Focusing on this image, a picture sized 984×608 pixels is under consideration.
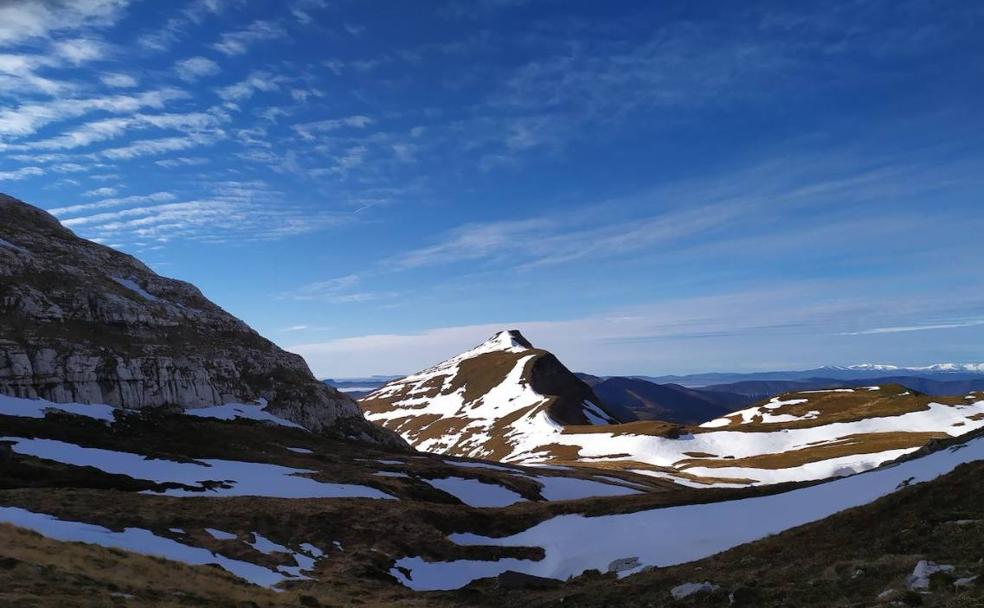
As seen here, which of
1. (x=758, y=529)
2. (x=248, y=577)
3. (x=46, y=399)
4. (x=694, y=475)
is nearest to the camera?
(x=248, y=577)

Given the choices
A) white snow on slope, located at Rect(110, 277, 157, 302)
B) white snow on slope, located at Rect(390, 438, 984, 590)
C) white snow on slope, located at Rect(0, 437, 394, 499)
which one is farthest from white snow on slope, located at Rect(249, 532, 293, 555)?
white snow on slope, located at Rect(110, 277, 157, 302)

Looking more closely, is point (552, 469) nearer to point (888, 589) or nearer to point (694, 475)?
point (694, 475)

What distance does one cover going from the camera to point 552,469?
296ft

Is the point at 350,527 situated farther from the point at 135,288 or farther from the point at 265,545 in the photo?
the point at 135,288

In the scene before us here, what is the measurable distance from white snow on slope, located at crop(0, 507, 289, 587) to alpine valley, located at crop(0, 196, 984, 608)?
0.19m

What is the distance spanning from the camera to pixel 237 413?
80.0 metres

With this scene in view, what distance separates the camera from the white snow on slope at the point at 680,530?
33.3 metres

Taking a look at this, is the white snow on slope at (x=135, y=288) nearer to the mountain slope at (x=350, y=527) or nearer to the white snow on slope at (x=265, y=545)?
the mountain slope at (x=350, y=527)

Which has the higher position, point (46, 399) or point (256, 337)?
point (256, 337)

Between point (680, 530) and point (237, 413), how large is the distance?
63.9m

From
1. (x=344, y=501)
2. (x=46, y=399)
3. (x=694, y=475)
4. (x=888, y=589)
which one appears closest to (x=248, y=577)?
(x=344, y=501)

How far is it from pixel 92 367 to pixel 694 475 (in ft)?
355

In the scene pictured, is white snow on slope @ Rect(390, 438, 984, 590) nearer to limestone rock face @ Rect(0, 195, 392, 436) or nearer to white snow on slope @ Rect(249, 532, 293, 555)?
white snow on slope @ Rect(249, 532, 293, 555)

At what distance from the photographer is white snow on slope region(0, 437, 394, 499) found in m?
45.2
